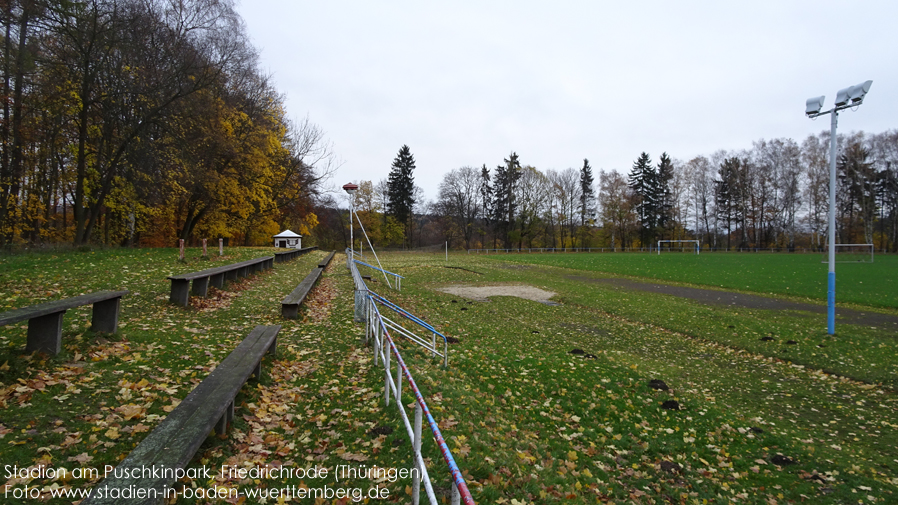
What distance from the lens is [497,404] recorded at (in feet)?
18.7

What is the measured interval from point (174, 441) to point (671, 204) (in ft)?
238

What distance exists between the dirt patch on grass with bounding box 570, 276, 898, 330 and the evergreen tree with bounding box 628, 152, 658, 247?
160 feet

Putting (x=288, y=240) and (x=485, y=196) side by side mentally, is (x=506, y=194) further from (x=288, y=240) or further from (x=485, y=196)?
(x=288, y=240)

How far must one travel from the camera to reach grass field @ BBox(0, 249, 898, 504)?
3.55 m

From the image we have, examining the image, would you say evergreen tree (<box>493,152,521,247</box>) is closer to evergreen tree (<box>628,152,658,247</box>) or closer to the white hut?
evergreen tree (<box>628,152,658,247</box>)

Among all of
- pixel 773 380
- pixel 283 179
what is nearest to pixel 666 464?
pixel 773 380

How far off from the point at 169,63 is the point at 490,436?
2051 cm

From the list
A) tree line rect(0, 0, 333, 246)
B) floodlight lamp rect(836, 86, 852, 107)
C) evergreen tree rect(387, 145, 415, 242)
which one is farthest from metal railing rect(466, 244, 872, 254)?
floodlight lamp rect(836, 86, 852, 107)

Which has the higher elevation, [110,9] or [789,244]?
[110,9]

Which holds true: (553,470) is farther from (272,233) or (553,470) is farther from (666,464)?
(272,233)

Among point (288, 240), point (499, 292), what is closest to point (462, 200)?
point (288, 240)

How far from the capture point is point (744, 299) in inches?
632

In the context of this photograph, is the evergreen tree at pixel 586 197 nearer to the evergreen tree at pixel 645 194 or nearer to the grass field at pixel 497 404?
the evergreen tree at pixel 645 194

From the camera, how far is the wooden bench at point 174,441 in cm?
219
